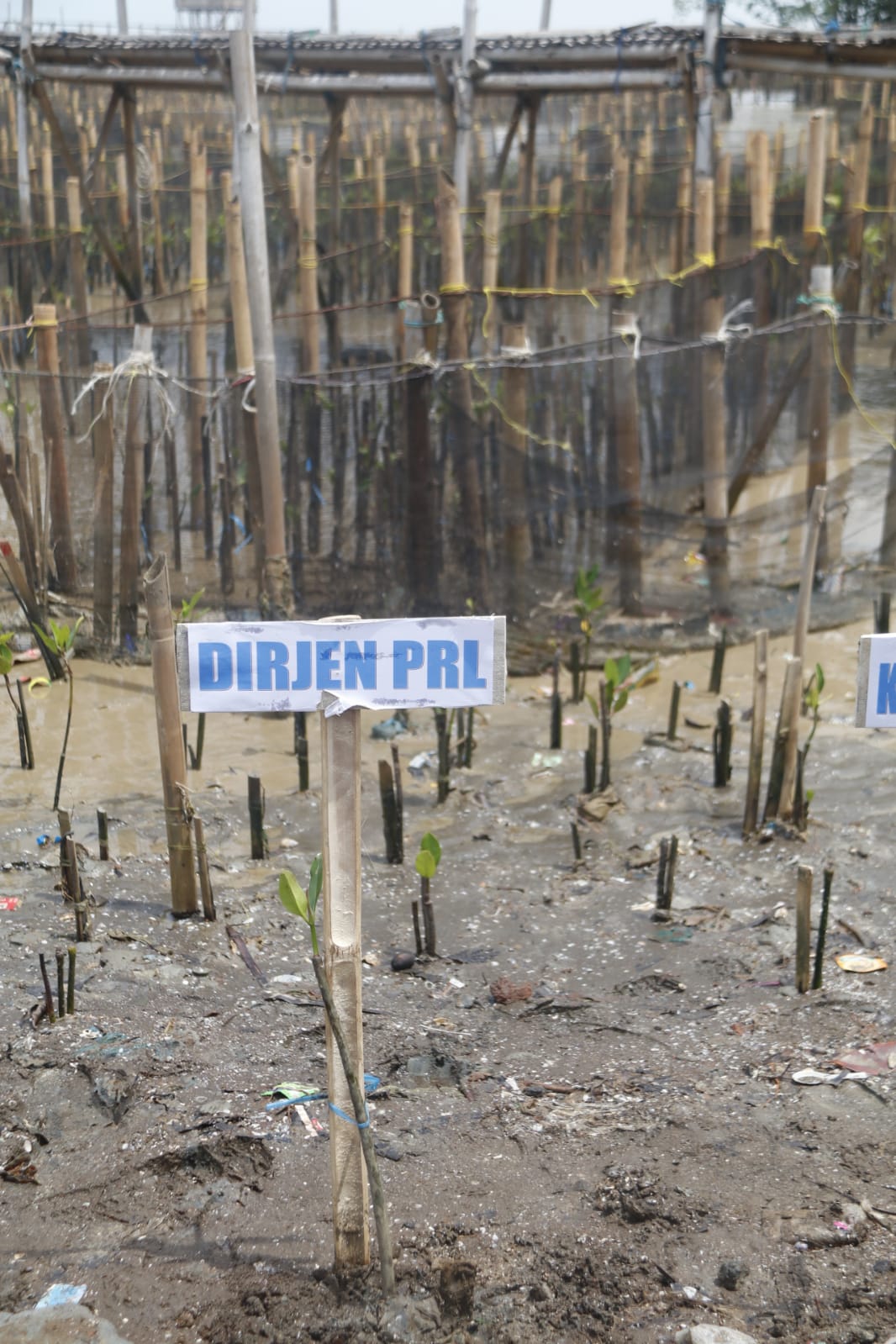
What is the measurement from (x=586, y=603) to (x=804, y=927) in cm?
274

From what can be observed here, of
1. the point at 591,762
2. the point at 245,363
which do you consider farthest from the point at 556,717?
the point at 245,363

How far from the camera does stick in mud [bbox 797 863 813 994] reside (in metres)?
3.92

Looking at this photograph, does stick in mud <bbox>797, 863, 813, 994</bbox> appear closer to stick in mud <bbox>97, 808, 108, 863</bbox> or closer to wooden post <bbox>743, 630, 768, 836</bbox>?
wooden post <bbox>743, 630, 768, 836</bbox>

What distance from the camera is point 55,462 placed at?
259 inches

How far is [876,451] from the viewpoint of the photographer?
8.13 meters

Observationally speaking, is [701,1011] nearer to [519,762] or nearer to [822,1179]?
[822,1179]

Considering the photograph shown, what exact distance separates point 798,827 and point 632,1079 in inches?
72.0

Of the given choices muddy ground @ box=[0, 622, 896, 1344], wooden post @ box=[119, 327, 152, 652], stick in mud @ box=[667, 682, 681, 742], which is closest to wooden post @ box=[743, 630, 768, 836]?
muddy ground @ box=[0, 622, 896, 1344]

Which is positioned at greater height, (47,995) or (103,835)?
(47,995)

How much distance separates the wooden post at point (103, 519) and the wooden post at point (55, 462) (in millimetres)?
140

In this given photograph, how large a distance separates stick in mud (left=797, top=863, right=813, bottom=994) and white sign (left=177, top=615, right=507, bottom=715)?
155cm

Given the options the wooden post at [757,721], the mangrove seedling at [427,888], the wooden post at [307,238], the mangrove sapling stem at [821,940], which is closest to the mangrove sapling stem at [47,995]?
the mangrove seedling at [427,888]

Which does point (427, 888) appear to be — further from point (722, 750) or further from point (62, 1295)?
point (722, 750)

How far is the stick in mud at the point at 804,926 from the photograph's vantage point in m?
3.92
